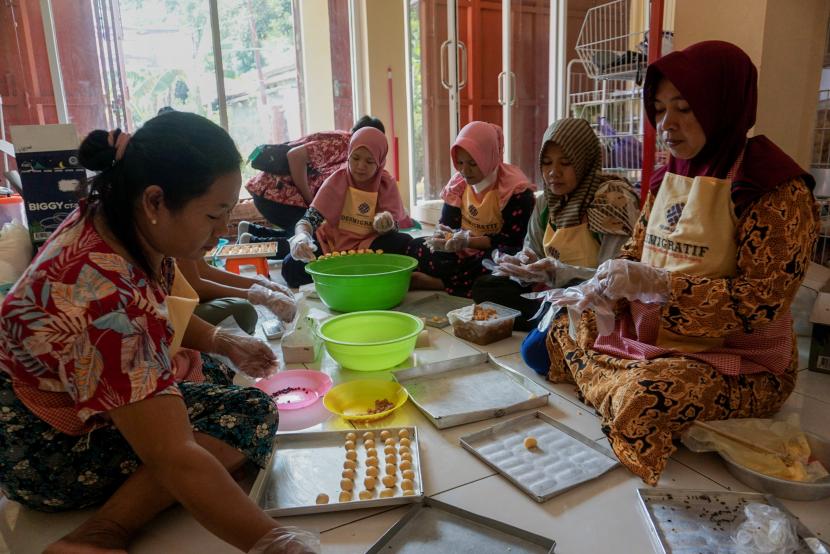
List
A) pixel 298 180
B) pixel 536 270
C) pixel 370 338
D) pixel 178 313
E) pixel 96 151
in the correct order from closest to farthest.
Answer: pixel 96 151
pixel 178 313
pixel 536 270
pixel 370 338
pixel 298 180

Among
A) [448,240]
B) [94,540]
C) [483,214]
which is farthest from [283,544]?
[483,214]

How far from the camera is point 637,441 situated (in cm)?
125

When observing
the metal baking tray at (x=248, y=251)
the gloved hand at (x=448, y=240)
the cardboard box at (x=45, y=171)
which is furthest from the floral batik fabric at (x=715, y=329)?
the cardboard box at (x=45, y=171)

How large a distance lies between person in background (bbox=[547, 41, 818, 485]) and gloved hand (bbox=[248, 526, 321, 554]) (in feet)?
2.58

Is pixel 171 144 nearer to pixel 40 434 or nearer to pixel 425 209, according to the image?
pixel 40 434

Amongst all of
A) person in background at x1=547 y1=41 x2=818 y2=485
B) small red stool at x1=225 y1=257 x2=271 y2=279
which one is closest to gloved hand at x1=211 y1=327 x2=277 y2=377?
person in background at x1=547 y1=41 x2=818 y2=485

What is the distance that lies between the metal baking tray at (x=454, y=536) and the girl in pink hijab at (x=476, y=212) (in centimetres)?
158

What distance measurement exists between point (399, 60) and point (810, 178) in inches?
Answer: 180

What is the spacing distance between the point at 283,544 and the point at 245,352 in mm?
697

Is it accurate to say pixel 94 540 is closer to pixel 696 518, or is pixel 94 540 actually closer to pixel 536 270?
pixel 696 518

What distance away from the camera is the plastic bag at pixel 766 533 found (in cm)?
95

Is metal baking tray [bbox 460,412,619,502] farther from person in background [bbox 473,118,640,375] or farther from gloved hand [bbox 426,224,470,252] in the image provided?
gloved hand [bbox 426,224,470,252]

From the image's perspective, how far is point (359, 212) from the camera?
298cm

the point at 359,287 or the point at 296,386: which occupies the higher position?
the point at 359,287
